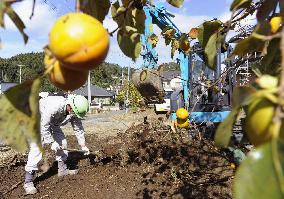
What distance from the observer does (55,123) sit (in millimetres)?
6383

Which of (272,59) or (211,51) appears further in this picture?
(211,51)

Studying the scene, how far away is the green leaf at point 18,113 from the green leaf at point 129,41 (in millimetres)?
328

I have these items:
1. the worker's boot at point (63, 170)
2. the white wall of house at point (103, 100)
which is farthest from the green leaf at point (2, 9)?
the white wall of house at point (103, 100)

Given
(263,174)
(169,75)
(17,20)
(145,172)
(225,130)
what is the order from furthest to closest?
1. (169,75)
2. (145,172)
3. (17,20)
4. (225,130)
5. (263,174)

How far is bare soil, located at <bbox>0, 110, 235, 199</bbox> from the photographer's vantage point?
5359 mm

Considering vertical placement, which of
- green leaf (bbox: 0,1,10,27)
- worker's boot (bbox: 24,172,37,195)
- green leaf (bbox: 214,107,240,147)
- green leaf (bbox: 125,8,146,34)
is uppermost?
green leaf (bbox: 125,8,146,34)

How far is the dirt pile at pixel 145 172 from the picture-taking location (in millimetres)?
5363

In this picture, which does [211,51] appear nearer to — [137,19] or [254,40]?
[137,19]

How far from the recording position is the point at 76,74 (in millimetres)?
801

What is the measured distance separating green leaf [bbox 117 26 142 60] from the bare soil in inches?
161

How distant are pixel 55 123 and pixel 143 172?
1567 millimetres

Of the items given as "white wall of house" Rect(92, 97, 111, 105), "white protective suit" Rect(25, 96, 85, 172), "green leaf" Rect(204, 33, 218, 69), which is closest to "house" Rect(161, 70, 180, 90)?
"white protective suit" Rect(25, 96, 85, 172)

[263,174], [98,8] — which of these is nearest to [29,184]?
[98,8]

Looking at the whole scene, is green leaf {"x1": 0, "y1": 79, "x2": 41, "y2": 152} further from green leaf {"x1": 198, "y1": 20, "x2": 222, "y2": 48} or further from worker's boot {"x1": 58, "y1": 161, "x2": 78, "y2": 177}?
worker's boot {"x1": 58, "y1": 161, "x2": 78, "y2": 177}
